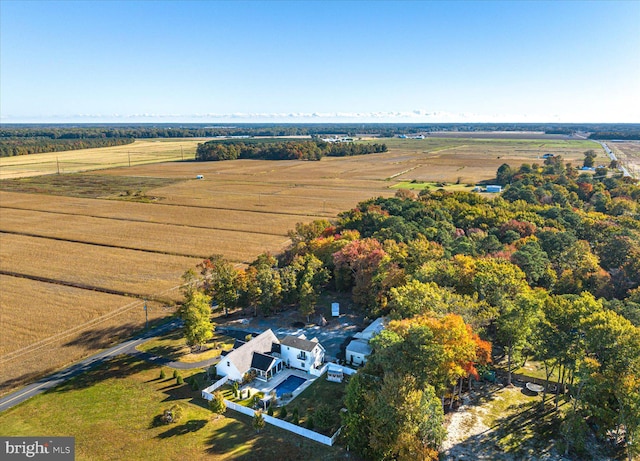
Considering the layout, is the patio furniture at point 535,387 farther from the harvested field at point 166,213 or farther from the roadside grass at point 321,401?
the harvested field at point 166,213

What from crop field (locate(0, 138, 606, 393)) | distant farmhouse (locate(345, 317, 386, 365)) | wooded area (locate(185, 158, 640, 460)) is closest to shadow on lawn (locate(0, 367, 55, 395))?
crop field (locate(0, 138, 606, 393))

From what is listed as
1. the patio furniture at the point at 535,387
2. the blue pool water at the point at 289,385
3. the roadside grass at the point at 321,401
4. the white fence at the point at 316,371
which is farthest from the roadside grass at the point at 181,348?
the patio furniture at the point at 535,387

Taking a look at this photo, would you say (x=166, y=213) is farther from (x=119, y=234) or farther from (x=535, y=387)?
(x=535, y=387)

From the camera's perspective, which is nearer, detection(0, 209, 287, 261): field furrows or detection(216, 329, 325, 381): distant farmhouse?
detection(216, 329, 325, 381): distant farmhouse

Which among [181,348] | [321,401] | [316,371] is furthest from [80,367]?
[321,401]

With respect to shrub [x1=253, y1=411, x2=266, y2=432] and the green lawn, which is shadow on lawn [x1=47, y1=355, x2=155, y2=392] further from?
shrub [x1=253, y1=411, x2=266, y2=432]

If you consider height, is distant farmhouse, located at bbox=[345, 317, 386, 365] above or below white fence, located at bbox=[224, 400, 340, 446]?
above

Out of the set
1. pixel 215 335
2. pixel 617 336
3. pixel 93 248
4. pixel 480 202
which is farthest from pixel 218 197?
pixel 617 336
